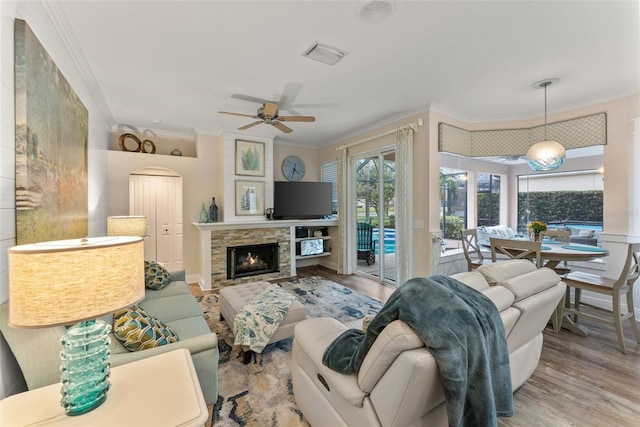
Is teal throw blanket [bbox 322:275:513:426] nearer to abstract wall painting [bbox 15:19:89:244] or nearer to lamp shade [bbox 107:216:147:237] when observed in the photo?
abstract wall painting [bbox 15:19:89:244]

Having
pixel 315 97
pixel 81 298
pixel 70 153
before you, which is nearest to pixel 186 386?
pixel 81 298

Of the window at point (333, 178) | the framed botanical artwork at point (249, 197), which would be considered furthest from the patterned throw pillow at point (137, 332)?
the window at point (333, 178)

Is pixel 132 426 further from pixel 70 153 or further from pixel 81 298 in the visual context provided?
pixel 70 153

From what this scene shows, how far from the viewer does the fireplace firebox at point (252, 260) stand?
15.1 feet

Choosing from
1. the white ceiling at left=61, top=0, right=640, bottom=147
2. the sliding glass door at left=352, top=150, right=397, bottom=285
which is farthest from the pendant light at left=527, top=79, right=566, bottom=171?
the sliding glass door at left=352, top=150, right=397, bottom=285

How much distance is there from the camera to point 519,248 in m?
2.98

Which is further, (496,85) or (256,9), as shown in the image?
(496,85)

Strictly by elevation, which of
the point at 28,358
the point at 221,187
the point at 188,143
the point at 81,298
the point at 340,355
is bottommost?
the point at 340,355

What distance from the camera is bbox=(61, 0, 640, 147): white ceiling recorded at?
6.21 feet

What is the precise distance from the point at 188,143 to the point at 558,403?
5.87 metres

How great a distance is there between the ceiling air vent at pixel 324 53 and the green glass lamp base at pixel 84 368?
2.40 metres

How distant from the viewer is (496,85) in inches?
120

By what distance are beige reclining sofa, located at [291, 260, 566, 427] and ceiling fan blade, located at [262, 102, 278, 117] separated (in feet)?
7.95

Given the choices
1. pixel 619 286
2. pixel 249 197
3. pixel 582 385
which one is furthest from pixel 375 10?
pixel 249 197
